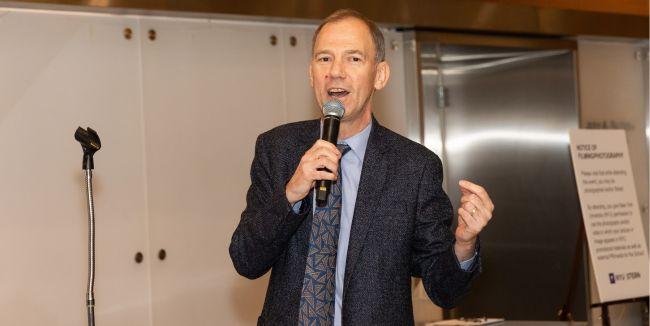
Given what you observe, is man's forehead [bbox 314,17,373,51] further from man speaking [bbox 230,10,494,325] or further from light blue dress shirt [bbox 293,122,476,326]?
light blue dress shirt [bbox 293,122,476,326]

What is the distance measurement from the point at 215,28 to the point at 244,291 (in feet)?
4.37

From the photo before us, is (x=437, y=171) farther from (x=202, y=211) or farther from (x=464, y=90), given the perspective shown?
(x=464, y=90)

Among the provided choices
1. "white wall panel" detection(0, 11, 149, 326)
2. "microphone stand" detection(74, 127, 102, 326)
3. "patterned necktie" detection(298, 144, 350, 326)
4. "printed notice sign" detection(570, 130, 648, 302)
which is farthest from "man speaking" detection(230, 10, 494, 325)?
"printed notice sign" detection(570, 130, 648, 302)

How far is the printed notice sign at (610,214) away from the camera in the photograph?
217 inches

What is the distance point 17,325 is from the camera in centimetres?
446

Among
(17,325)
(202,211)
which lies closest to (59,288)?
(17,325)

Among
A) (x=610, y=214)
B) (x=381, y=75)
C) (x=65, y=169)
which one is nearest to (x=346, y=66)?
(x=381, y=75)

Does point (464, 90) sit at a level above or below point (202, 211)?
above

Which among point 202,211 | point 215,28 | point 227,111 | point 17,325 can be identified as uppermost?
point 215,28

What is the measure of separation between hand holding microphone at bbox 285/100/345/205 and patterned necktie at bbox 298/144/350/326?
13cm

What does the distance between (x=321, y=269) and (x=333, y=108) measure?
1.33 ft

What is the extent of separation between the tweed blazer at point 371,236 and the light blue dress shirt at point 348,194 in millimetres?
31

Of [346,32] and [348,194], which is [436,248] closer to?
[348,194]

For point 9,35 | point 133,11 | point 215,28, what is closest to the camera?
point 9,35
